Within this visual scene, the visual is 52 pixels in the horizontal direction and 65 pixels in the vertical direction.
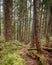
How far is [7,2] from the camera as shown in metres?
9.28

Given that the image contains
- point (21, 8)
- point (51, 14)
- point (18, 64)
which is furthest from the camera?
point (21, 8)

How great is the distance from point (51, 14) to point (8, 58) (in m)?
4.92

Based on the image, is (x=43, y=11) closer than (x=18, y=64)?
No

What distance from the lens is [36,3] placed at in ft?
28.9

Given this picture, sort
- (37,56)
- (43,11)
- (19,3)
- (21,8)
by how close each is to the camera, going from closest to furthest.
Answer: (37,56) < (19,3) < (21,8) < (43,11)

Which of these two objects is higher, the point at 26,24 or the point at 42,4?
the point at 42,4

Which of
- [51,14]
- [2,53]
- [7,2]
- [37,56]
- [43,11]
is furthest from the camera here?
[43,11]

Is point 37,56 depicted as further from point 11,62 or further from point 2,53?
point 11,62

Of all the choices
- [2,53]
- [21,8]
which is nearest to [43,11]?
[21,8]

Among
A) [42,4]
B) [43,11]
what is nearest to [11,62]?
[42,4]

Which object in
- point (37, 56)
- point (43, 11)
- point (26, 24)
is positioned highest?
point (43, 11)

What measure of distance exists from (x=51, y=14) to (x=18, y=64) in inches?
197

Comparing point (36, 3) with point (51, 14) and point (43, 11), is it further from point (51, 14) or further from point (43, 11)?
point (43, 11)

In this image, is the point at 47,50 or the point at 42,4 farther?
the point at 42,4
